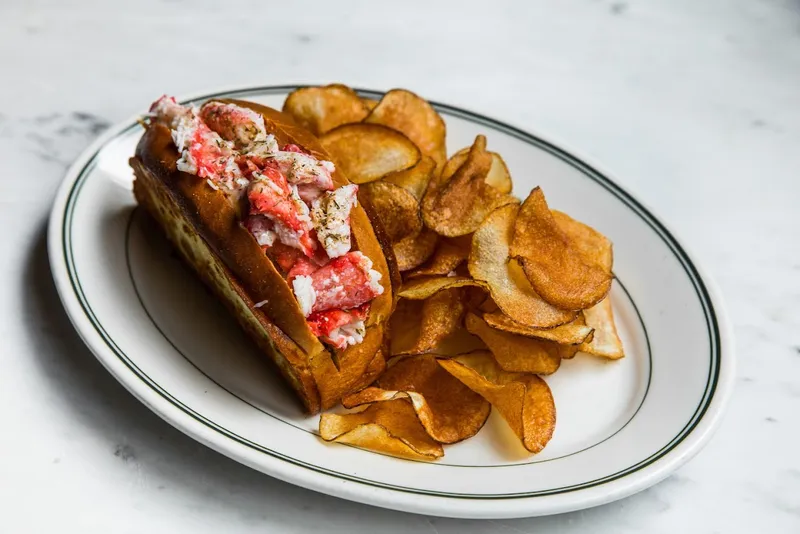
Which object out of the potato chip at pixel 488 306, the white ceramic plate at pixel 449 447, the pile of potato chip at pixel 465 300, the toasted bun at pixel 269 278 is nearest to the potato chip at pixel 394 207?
the pile of potato chip at pixel 465 300

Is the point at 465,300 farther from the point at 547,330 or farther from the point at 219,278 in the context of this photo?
the point at 219,278

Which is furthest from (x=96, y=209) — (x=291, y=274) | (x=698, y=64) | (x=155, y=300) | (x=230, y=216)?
(x=698, y=64)

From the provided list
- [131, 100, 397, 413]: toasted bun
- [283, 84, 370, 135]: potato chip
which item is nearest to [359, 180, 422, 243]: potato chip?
[131, 100, 397, 413]: toasted bun

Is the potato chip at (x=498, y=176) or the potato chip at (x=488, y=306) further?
the potato chip at (x=498, y=176)

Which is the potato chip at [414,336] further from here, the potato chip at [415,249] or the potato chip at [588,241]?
the potato chip at [588,241]

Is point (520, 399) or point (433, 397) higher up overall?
point (520, 399)

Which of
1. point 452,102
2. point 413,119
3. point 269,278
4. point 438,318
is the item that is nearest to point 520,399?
point 438,318

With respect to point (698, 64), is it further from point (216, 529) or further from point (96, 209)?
point (216, 529)
